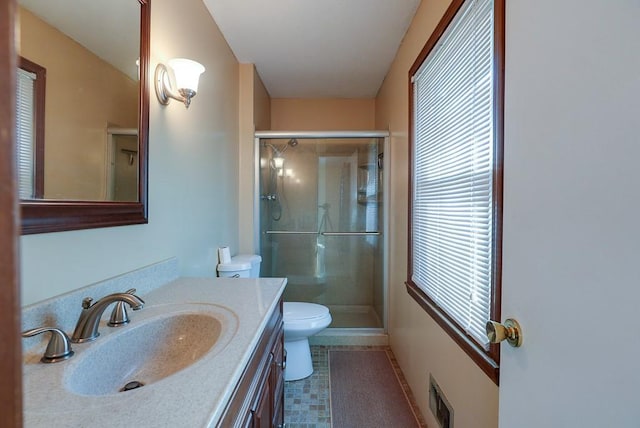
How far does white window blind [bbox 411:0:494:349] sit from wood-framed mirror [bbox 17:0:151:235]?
1269 millimetres

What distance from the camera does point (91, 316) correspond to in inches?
32.3

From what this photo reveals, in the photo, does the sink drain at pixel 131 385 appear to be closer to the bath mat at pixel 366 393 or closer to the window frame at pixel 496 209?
the window frame at pixel 496 209

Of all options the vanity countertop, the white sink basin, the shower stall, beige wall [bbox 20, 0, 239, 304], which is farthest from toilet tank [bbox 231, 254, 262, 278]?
the vanity countertop

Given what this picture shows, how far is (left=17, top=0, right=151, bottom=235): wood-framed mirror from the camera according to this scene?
0.77 meters

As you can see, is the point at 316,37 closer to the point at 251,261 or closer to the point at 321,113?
the point at 321,113

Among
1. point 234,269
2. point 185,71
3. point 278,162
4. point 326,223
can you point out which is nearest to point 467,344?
point 234,269

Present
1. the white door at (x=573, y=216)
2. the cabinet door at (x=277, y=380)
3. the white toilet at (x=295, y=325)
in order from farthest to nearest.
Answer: the white toilet at (x=295, y=325)
the cabinet door at (x=277, y=380)
the white door at (x=573, y=216)

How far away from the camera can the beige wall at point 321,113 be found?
3.42 m

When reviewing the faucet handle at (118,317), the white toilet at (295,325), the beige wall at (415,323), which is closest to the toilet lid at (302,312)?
the white toilet at (295,325)

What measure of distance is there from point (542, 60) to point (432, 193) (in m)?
1.00

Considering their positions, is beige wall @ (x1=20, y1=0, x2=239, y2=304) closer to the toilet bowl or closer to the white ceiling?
the white ceiling

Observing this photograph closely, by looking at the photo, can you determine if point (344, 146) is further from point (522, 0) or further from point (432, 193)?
point (522, 0)

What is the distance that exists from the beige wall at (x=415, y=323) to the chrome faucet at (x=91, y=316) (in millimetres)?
Result: 1160

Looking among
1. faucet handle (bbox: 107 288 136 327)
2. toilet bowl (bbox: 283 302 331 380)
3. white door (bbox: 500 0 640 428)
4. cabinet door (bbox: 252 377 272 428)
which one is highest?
white door (bbox: 500 0 640 428)
